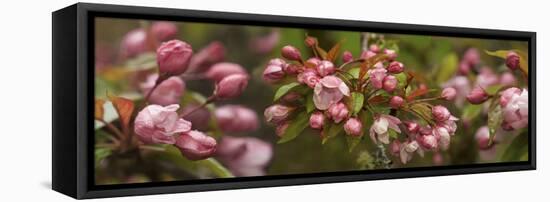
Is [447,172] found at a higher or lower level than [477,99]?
lower

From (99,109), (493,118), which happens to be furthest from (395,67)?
(99,109)

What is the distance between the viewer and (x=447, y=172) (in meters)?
2.84

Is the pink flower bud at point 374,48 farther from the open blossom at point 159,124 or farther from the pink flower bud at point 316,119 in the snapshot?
the open blossom at point 159,124

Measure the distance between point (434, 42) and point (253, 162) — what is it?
0.77 metres

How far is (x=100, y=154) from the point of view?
226 centimetres

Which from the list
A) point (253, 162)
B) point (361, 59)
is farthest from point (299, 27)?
point (253, 162)

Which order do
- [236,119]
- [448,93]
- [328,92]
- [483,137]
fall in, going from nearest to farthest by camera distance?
1. [236,119]
2. [328,92]
3. [448,93]
4. [483,137]

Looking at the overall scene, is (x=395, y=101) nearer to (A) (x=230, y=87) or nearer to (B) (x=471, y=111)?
(B) (x=471, y=111)

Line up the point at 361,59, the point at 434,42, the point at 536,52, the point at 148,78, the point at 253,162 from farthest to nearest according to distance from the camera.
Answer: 1. the point at 536,52
2. the point at 434,42
3. the point at 361,59
4. the point at 253,162
5. the point at 148,78

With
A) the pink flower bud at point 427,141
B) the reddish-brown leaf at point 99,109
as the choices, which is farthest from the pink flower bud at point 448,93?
the reddish-brown leaf at point 99,109

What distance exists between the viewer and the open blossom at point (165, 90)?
7.57 ft

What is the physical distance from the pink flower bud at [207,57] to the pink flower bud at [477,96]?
933 mm

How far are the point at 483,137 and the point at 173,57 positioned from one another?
118 centimetres

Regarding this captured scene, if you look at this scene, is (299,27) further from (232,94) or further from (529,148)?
(529,148)
